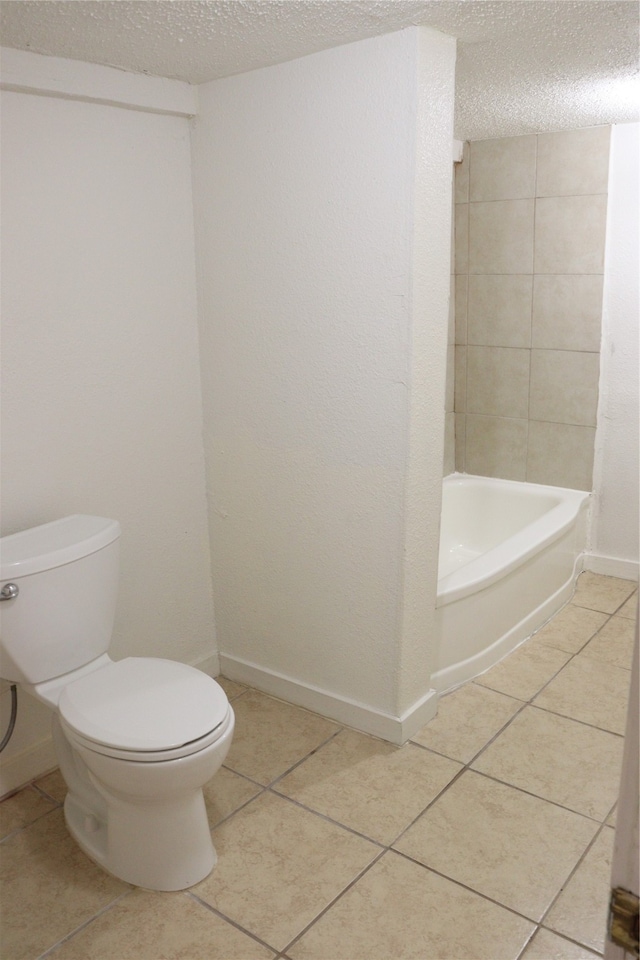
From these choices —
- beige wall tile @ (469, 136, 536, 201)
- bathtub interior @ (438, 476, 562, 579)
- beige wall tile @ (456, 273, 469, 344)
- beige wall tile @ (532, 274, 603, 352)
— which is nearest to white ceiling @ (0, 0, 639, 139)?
beige wall tile @ (469, 136, 536, 201)

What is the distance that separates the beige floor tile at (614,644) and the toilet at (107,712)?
1.63 metres

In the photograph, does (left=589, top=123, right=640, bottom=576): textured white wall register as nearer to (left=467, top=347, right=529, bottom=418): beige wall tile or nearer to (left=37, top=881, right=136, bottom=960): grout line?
(left=467, top=347, right=529, bottom=418): beige wall tile

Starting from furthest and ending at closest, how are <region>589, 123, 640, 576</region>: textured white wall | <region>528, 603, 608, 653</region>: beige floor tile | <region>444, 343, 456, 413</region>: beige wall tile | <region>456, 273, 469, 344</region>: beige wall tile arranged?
<region>444, 343, 456, 413</region>: beige wall tile → <region>456, 273, 469, 344</region>: beige wall tile → <region>589, 123, 640, 576</region>: textured white wall → <region>528, 603, 608, 653</region>: beige floor tile

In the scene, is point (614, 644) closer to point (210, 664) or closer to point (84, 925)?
point (210, 664)

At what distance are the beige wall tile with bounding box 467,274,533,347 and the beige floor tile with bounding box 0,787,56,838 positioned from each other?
261 centimetres

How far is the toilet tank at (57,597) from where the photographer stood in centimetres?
184

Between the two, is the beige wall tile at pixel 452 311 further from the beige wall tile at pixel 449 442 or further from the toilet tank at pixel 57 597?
the toilet tank at pixel 57 597

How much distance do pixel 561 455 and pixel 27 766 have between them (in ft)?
8.30

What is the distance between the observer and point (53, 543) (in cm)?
195

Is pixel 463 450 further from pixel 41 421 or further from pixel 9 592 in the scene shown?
pixel 9 592

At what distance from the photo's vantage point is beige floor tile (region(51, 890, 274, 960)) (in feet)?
5.48

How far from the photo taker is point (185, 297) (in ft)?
8.18

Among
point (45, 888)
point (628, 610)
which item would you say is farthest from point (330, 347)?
point (628, 610)

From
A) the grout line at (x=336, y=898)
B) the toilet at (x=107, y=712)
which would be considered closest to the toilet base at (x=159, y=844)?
the toilet at (x=107, y=712)
